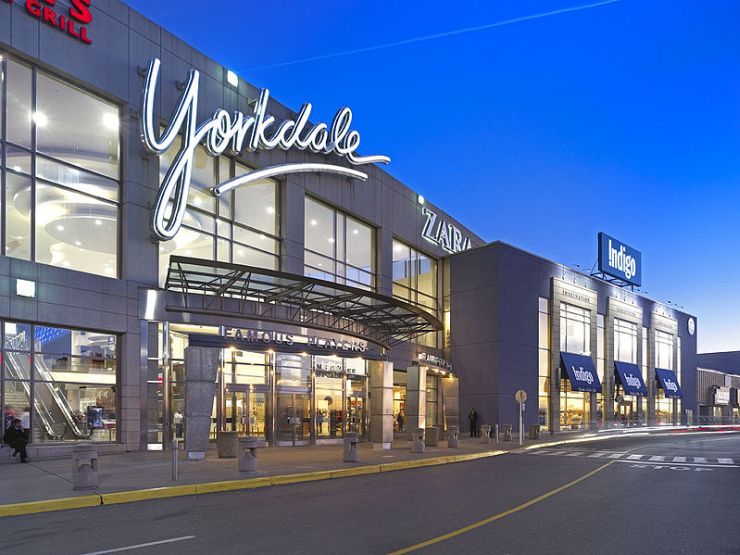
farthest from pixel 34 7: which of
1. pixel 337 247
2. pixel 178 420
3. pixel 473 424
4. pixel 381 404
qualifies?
pixel 473 424

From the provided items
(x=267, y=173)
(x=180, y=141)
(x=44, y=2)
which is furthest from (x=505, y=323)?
(x=44, y=2)

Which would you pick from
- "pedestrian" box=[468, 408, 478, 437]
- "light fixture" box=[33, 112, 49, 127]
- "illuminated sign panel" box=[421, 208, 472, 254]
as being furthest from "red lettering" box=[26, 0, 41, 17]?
"pedestrian" box=[468, 408, 478, 437]

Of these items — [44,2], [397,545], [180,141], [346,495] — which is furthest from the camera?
[180,141]

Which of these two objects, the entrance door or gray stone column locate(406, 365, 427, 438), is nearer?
the entrance door

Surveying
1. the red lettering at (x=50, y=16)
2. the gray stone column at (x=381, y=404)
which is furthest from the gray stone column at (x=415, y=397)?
the red lettering at (x=50, y=16)

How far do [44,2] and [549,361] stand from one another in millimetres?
38131

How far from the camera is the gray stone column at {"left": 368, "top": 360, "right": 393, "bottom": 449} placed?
27.9 metres

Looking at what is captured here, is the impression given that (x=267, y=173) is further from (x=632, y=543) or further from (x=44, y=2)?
(x=632, y=543)

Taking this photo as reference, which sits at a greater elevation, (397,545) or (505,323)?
(505,323)

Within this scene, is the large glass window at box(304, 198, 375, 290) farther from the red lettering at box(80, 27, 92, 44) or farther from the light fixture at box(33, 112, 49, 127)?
the light fixture at box(33, 112, 49, 127)

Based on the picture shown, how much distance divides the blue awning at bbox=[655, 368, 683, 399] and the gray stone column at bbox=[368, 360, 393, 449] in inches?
1839

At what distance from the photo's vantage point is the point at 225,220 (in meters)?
29.5

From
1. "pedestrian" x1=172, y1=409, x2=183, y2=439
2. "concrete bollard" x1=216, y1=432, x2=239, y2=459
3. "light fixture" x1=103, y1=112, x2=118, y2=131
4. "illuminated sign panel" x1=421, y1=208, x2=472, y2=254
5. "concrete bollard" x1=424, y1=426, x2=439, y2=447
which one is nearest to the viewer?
"concrete bollard" x1=216, y1=432, x2=239, y2=459

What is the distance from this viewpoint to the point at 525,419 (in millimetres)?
45656
